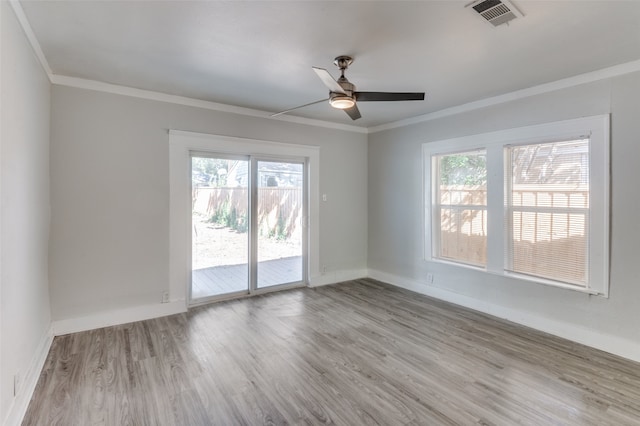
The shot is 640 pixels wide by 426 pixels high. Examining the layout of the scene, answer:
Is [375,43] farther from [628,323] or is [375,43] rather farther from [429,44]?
[628,323]

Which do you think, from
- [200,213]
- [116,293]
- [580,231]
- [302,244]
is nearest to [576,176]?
[580,231]

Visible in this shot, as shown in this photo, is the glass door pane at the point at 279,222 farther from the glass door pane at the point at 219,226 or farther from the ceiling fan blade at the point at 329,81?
the ceiling fan blade at the point at 329,81

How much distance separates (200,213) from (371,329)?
2678mm

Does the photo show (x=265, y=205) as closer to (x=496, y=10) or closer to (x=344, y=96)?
(x=344, y=96)

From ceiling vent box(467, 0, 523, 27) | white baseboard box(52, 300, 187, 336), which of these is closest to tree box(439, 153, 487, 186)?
ceiling vent box(467, 0, 523, 27)

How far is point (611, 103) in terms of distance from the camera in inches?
118

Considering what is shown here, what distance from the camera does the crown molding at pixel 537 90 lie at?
2930 mm

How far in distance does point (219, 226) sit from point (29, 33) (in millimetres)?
2675

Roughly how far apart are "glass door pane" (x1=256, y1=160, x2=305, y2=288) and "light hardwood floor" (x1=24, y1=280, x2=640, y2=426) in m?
1.13

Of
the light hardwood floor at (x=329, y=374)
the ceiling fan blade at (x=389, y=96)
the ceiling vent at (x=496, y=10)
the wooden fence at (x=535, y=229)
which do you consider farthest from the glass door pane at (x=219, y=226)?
the ceiling vent at (x=496, y=10)

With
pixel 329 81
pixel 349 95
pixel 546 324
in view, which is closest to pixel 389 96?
pixel 349 95

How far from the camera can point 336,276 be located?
546 centimetres

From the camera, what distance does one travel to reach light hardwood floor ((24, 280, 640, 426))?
7.02ft

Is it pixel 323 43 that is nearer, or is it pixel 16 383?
pixel 16 383
